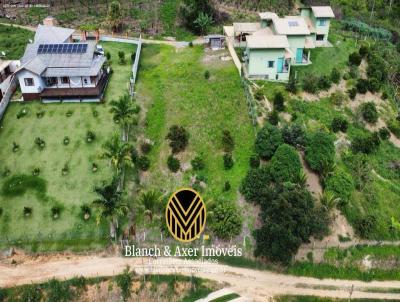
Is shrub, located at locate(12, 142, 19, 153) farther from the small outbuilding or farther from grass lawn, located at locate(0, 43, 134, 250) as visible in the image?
the small outbuilding

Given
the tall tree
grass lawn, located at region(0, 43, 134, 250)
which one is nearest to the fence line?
grass lawn, located at region(0, 43, 134, 250)

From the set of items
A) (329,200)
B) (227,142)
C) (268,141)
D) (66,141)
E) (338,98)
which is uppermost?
(338,98)

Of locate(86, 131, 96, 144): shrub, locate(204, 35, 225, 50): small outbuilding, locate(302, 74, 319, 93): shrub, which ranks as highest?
locate(204, 35, 225, 50): small outbuilding

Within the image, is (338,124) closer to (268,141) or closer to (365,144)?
(365,144)

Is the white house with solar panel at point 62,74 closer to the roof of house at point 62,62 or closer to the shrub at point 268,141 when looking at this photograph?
the roof of house at point 62,62

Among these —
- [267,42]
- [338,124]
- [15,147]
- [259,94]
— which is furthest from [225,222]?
[267,42]

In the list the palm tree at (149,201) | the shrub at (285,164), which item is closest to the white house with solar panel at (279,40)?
the shrub at (285,164)
